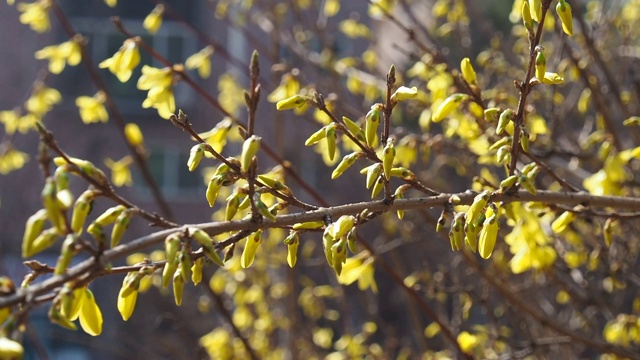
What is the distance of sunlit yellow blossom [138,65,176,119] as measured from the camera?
2.72 meters

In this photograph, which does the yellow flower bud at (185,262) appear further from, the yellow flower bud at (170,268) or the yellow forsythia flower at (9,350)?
the yellow forsythia flower at (9,350)

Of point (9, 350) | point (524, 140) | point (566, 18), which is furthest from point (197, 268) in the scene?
point (566, 18)

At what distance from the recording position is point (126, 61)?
287 centimetres

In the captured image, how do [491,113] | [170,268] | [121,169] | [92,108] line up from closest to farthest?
[170,268] < [491,113] < [92,108] < [121,169]

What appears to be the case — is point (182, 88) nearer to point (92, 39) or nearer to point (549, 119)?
point (92, 39)

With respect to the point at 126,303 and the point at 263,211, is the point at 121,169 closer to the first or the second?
the point at 126,303

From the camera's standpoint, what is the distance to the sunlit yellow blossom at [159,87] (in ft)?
8.94

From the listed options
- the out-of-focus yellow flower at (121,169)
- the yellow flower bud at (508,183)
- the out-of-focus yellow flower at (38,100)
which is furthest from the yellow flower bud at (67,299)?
the out-of-focus yellow flower at (38,100)

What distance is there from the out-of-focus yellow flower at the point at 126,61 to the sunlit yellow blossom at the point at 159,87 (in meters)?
0.08

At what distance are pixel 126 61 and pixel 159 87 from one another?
21 cm

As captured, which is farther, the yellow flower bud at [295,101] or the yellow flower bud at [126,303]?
the yellow flower bud at [295,101]

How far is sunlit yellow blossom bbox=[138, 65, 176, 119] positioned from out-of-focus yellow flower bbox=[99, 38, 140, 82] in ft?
0.28

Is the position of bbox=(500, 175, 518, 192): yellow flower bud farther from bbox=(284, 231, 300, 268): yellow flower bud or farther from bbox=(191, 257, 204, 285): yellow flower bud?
bbox=(191, 257, 204, 285): yellow flower bud

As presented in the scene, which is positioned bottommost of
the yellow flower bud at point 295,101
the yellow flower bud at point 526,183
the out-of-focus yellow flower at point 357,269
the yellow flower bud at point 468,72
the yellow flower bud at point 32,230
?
the out-of-focus yellow flower at point 357,269
